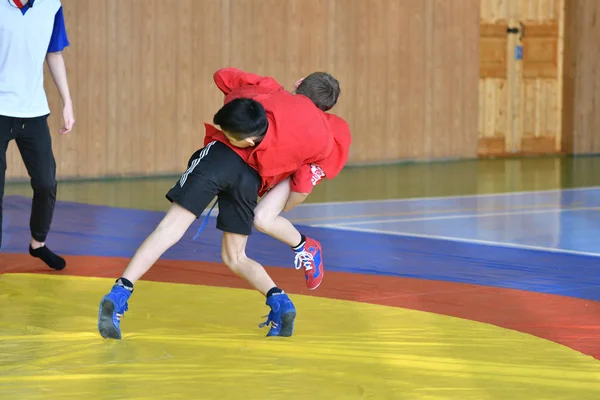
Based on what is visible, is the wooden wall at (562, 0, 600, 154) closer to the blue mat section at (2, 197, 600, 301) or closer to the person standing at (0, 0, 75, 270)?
the blue mat section at (2, 197, 600, 301)

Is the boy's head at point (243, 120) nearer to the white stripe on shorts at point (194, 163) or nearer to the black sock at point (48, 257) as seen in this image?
the white stripe on shorts at point (194, 163)

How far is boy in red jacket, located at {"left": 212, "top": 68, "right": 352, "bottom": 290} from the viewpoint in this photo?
4.07m

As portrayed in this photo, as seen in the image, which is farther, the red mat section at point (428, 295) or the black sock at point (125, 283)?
the red mat section at point (428, 295)

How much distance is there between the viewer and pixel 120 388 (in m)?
3.18

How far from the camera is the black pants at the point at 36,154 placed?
16.5 ft

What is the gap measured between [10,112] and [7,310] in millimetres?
1049

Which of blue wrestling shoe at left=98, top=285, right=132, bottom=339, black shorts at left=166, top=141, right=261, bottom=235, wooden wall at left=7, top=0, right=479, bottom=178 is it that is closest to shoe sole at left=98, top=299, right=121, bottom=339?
blue wrestling shoe at left=98, top=285, right=132, bottom=339

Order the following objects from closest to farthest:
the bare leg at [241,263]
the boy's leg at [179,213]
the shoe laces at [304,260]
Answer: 1. the boy's leg at [179,213]
2. the bare leg at [241,263]
3. the shoe laces at [304,260]

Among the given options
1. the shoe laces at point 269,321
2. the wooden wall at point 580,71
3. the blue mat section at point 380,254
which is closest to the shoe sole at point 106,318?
the shoe laces at point 269,321

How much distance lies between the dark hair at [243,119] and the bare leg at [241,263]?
0.40 m

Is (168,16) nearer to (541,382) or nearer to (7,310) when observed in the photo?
(7,310)

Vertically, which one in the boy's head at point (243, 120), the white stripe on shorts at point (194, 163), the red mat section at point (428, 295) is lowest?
the red mat section at point (428, 295)

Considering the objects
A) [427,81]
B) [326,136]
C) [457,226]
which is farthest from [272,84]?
[427,81]

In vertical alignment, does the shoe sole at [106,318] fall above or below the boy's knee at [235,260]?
below
